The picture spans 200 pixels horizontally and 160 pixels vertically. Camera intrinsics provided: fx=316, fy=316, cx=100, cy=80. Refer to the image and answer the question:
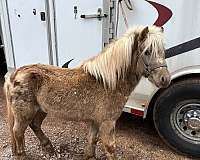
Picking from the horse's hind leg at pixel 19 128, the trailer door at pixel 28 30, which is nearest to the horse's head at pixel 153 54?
the horse's hind leg at pixel 19 128

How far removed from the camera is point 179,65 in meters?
3.31

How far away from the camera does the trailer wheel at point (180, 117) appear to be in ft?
11.0

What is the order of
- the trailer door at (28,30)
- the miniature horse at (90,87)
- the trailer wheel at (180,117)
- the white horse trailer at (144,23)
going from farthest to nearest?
the trailer door at (28,30) → the trailer wheel at (180,117) → the white horse trailer at (144,23) → the miniature horse at (90,87)

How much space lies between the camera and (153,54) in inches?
101

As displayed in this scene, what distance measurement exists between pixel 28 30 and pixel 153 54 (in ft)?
7.74

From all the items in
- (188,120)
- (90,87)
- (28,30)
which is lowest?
(188,120)

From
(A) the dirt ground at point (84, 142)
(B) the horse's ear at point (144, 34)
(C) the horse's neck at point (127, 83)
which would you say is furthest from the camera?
(A) the dirt ground at point (84, 142)

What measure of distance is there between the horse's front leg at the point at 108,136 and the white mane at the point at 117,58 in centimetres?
36

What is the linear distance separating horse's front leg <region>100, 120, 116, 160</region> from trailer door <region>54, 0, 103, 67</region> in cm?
111

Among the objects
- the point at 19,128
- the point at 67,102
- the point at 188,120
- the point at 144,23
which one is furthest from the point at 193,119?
the point at 19,128

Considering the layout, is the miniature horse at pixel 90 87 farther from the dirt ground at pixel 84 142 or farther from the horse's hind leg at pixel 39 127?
the dirt ground at pixel 84 142

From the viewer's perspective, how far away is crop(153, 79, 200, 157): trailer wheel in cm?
335

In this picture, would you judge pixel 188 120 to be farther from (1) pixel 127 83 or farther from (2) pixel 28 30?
(2) pixel 28 30

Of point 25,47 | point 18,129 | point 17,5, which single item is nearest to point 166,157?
point 18,129
